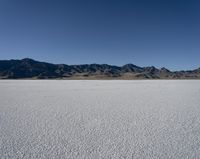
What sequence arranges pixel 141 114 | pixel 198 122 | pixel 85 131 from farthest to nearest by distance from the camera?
pixel 141 114
pixel 198 122
pixel 85 131

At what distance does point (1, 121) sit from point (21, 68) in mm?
131114

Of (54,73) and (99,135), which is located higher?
(54,73)

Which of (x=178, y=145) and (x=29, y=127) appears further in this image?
(x=29, y=127)

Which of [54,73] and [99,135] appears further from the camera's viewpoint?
[54,73]

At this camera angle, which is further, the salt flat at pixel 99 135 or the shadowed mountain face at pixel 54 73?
the shadowed mountain face at pixel 54 73

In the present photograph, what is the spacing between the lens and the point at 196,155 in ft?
13.2

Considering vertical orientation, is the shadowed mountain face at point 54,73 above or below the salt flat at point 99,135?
above

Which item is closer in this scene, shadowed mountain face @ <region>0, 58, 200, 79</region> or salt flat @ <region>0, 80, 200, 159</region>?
salt flat @ <region>0, 80, 200, 159</region>

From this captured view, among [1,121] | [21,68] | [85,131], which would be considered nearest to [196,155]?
[85,131]

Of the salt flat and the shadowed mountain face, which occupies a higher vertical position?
the shadowed mountain face

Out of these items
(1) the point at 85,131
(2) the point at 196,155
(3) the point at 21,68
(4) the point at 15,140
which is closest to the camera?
(2) the point at 196,155

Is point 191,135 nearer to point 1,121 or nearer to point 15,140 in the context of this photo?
point 15,140

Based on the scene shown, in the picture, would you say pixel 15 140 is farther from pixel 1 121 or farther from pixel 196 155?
pixel 196 155

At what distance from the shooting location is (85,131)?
18.2 feet
